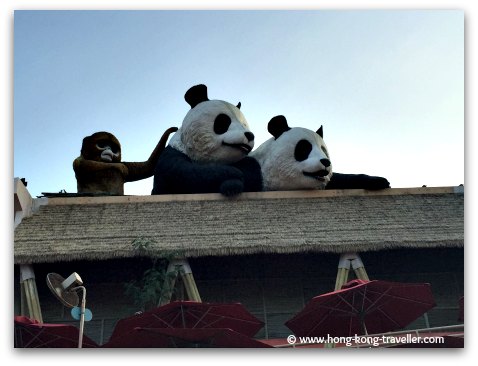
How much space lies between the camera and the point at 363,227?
7.08 meters

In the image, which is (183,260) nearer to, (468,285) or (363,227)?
(363,227)

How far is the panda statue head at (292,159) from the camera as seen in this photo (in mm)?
7832

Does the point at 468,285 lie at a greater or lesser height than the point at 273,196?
lesser

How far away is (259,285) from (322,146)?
178 cm

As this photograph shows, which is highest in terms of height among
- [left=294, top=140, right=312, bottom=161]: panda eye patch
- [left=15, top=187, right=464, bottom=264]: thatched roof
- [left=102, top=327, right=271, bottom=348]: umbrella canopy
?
[left=294, top=140, right=312, bottom=161]: panda eye patch

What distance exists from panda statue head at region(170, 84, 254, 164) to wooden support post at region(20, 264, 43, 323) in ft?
6.83

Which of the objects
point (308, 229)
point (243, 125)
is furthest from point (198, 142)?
point (308, 229)

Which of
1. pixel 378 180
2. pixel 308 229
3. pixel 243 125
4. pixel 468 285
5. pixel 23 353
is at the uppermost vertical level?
pixel 243 125

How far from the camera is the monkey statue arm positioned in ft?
29.7

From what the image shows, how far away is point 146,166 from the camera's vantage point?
9.13 m

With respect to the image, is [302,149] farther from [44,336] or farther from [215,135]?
[44,336]

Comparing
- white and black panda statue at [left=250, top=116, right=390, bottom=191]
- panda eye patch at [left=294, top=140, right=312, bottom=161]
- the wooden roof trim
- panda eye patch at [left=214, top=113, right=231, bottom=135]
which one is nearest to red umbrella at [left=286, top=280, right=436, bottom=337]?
the wooden roof trim

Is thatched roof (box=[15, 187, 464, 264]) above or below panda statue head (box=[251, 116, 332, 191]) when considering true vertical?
below

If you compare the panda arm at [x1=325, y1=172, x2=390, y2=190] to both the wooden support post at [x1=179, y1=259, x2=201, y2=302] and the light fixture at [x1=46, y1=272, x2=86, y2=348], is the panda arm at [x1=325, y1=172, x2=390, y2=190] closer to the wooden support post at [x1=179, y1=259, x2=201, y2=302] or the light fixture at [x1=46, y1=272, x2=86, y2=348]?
the wooden support post at [x1=179, y1=259, x2=201, y2=302]
